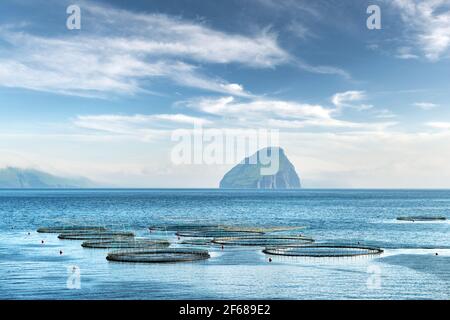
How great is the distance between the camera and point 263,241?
377ft

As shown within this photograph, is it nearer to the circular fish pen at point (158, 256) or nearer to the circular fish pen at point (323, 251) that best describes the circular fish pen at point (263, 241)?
the circular fish pen at point (323, 251)

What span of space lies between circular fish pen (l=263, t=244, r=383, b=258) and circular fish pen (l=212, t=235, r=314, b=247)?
5.69 metres

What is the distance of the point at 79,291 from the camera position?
61.5 metres

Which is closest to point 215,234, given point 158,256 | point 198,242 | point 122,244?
point 198,242

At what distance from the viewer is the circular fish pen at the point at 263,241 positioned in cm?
10894

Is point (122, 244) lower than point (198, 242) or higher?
higher

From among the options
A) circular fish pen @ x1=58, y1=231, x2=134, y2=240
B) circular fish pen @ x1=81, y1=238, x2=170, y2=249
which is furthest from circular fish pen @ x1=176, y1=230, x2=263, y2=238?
circular fish pen @ x1=81, y1=238, x2=170, y2=249

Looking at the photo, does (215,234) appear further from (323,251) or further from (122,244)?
(323,251)

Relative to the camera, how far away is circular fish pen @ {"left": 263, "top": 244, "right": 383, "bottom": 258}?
92.2 meters

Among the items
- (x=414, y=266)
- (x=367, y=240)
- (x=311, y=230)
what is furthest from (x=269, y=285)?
(x=311, y=230)

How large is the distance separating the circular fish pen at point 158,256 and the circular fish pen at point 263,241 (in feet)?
51.8

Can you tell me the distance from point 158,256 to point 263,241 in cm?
3238

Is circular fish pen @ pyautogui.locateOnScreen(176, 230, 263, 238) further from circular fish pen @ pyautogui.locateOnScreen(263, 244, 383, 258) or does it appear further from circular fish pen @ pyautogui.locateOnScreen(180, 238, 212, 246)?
circular fish pen @ pyautogui.locateOnScreen(263, 244, 383, 258)

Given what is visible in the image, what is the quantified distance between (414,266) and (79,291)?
51693 mm
